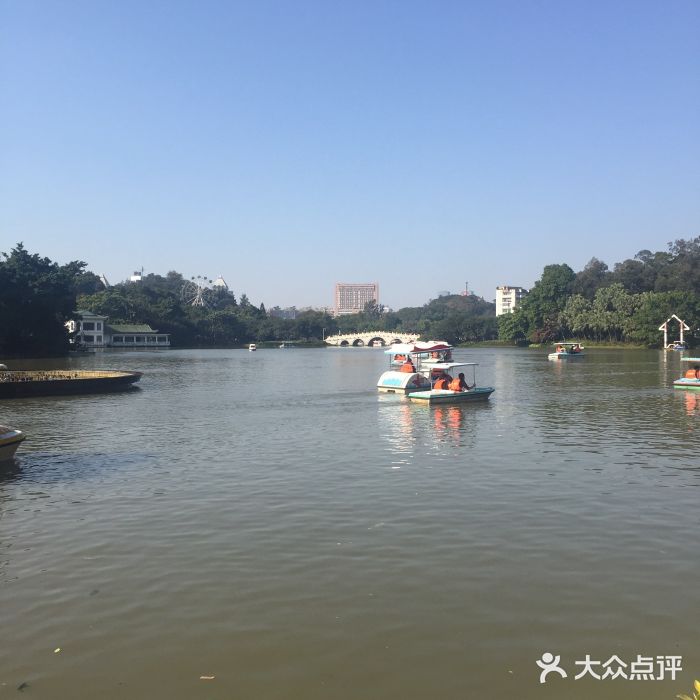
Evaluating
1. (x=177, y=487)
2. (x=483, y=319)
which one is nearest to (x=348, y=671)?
(x=177, y=487)

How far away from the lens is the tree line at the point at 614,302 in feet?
443

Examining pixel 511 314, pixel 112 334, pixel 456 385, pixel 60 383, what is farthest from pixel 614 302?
pixel 60 383

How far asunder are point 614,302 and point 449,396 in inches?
4749

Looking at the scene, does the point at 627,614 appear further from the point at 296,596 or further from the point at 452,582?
the point at 296,596

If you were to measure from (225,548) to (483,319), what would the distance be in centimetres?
18672

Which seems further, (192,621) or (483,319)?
(483,319)

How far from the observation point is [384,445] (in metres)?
24.7

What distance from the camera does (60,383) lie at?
44531 mm

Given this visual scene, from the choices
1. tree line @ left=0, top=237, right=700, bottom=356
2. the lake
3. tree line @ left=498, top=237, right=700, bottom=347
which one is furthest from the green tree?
tree line @ left=498, top=237, right=700, bottom=347

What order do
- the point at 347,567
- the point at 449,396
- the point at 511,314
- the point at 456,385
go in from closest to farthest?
the point at 347,567 → the point at 449,396 → the point at 456,385 → the point at 511,314

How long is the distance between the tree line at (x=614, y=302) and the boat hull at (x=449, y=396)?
106 m

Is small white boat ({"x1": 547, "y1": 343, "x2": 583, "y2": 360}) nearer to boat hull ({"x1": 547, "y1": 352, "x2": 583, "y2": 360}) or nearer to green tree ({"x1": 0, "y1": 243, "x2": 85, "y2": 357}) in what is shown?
boat hull ({"x1": 547, "y1": 352, "x2": 583, "y2": 360})

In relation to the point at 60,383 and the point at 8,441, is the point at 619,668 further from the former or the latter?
the point at 60,383

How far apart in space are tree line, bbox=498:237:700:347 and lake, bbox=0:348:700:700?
4780 inches
